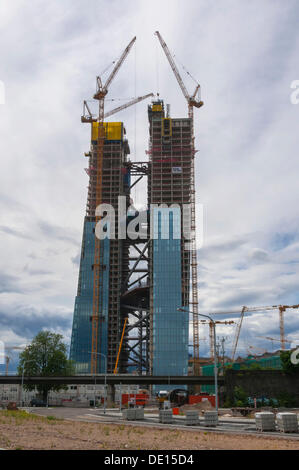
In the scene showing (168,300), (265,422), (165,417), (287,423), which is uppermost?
(168,300)

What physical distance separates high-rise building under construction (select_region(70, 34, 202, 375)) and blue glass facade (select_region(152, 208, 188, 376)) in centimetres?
35

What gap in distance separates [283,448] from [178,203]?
162998 mm

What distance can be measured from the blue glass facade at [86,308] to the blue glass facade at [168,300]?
804 inches

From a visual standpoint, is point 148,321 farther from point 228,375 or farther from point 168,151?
point 228,375

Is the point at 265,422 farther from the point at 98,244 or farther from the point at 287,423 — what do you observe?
the point at 98,244

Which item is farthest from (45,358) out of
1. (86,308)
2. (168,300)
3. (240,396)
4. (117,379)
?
(240,396)

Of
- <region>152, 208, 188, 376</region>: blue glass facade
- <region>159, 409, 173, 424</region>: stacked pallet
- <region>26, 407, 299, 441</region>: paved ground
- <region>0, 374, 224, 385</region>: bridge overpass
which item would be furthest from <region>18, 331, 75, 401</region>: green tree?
<region>159, 409, 173, 424</region>: stacked pallet

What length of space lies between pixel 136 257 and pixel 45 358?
6696 centimetres

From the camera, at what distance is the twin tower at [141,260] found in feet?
545

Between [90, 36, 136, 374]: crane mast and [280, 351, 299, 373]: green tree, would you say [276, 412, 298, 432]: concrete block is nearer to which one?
[280, 351, 299, 373]: green tree

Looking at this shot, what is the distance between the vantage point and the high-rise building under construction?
547 feet

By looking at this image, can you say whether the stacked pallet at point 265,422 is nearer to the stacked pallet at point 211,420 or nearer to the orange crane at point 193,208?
the stacked pallet at point 211,420

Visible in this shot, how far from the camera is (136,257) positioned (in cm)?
18838
